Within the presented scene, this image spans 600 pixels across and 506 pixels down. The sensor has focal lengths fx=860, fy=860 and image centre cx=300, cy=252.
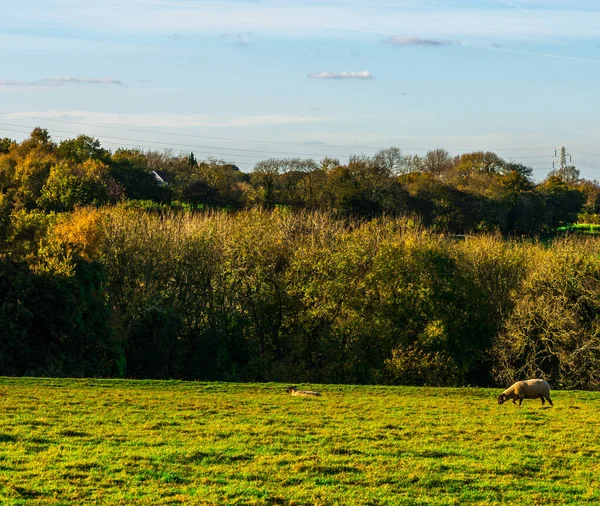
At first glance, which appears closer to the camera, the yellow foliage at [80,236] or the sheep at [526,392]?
the sheep at [526,392]

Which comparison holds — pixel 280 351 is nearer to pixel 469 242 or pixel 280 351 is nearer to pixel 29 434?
pixel 469 242

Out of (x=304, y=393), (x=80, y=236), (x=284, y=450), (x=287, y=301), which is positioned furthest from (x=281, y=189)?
(x=284, y=450)

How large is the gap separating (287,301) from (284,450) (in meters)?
38.9

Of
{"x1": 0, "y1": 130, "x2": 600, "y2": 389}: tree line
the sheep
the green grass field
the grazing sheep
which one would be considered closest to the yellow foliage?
{"x1": 0, "y1": 130, "x2": 600, "y2": 389}: tree line

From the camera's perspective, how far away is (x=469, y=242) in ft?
209

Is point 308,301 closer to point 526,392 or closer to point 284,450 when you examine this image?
point 526,392

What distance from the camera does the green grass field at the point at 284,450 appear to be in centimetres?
1520

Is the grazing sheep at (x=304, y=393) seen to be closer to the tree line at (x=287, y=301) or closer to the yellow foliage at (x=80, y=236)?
the tree line at (x=287, y=301)

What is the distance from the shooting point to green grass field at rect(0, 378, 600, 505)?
15203 mm

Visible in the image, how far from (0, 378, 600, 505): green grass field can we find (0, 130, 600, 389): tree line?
1597cm

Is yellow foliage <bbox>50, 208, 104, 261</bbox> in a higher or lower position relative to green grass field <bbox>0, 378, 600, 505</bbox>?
higher

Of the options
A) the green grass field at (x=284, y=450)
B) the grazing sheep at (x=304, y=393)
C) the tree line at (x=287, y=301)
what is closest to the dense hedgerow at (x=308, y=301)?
the tree line at (x=287, y=301)

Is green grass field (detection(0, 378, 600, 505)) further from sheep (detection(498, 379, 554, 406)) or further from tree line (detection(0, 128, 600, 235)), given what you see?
tree line (detection(0, 128, 600, 235))

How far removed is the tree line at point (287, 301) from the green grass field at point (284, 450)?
15970mm
